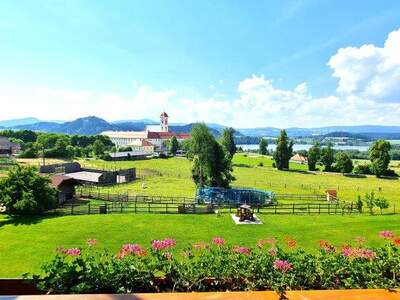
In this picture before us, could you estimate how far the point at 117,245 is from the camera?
19.6 m

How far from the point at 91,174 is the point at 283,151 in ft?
147

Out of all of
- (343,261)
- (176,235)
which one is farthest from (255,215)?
(343,261)

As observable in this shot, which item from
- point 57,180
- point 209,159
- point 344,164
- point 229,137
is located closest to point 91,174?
point 57,180

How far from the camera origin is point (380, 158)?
70938 mm

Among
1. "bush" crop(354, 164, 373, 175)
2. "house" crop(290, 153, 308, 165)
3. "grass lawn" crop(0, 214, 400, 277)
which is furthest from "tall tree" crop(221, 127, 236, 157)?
"grass lawn" crop(0, 214, 400, 277)

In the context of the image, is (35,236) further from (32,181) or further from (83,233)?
(32,181)

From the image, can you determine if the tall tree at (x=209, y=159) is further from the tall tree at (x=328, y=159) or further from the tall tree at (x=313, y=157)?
the tall tree at (x=328, y=159)

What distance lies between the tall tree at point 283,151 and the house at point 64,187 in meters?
52.1

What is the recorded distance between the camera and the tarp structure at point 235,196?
130ft

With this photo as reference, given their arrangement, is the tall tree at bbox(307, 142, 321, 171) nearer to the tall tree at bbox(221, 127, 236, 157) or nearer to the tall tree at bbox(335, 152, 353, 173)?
the tall tree at bbox(335, 152, 353, 173)

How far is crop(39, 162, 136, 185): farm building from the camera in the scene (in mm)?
50781

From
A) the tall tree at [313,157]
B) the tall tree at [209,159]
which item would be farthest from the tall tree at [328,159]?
the tall tree at [209,159]

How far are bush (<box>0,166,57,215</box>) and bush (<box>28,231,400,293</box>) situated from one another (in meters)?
25.4

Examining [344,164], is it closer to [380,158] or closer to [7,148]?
[380,158]
